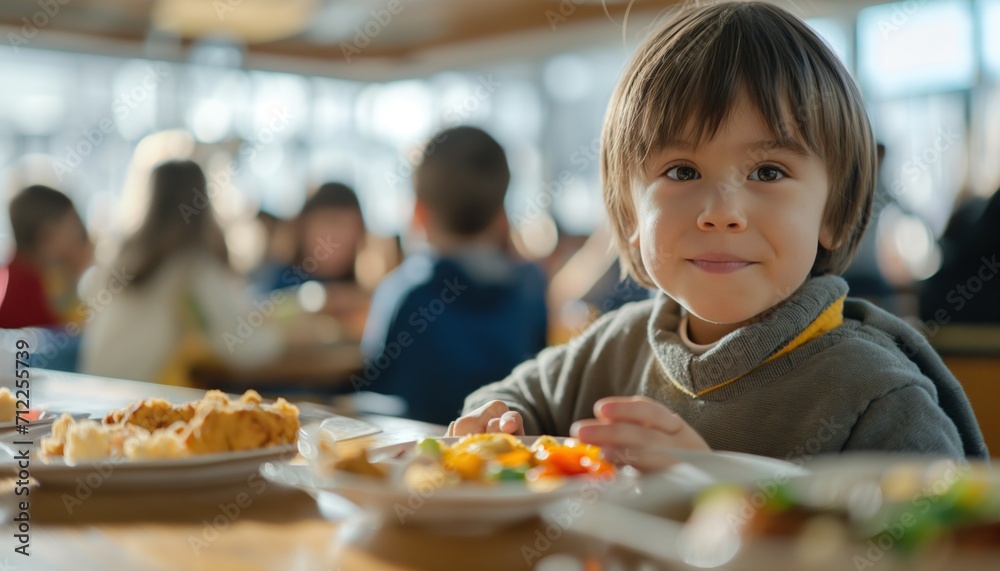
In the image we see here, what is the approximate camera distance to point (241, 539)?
652 millimetres

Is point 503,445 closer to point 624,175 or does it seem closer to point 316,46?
point 624,175

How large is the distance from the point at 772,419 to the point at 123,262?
247cm

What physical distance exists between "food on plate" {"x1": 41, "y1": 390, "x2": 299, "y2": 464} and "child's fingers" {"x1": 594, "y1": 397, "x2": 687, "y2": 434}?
0.31 meters

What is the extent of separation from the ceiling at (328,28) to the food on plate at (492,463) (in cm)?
714

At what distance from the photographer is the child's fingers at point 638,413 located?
74cm

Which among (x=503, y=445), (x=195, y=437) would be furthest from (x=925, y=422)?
(x=195, y=437)

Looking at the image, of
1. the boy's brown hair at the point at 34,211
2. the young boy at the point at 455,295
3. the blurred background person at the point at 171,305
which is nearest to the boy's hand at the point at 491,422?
the young boy at the point at 455,295

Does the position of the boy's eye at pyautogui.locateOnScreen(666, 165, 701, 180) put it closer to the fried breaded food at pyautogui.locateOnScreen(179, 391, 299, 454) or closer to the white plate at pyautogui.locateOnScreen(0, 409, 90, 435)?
the fried breaded food at pyautogui.locateOnScreen(179, 391, 299, 454)

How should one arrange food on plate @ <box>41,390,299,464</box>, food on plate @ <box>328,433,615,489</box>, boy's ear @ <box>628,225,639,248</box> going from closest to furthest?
food on plate @ <box>328,433,615,489</box> < food on plate @ <box>41,390,299,464</box> < boy's ear @ <box>628,225,639,248</box>

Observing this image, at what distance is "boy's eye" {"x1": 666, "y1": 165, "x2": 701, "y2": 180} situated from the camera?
3.61 feet

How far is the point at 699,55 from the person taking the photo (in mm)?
1122

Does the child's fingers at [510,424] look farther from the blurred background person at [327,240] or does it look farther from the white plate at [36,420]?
the blurred background person at [327,240]

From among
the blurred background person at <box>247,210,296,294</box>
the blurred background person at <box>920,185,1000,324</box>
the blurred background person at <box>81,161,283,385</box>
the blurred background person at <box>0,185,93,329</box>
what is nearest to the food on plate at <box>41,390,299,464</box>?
the blurred background person at <box>81,161,283,385</box>

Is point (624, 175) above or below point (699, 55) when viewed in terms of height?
below
